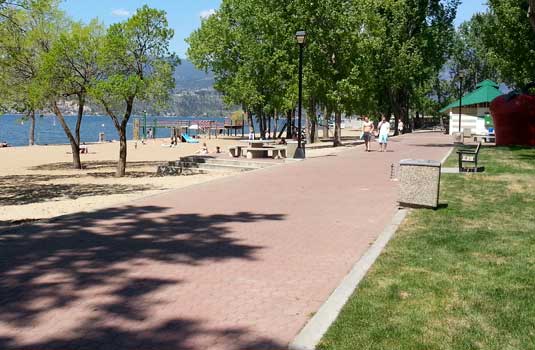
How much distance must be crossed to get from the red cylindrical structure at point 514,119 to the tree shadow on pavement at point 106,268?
2033 cm

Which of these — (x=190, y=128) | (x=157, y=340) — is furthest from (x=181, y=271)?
(x=190, y=128)

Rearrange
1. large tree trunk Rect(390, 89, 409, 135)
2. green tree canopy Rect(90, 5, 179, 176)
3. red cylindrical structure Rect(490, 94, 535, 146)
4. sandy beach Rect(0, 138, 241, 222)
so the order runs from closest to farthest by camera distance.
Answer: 1. sandy beach Rect(0, 138, 241, 222)
2. green tree canopy Rect(90, 5, 179, 176)
3. red cylindrical structure Rect(490, 94, 535, 146)
4. large tree trunk Rect(390, 89, 409, 135)

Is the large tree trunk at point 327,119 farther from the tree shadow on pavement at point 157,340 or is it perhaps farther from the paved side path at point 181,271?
the tree shadow on pavement at point 157,340

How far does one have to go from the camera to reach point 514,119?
26750 millimetres

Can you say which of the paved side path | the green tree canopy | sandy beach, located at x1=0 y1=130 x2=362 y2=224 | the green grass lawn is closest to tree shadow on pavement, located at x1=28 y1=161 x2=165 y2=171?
sandy beach, located at x1=0 y1=130 x2=362 y2=224

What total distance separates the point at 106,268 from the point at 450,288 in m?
3.70

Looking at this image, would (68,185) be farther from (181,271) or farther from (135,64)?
(181,271)

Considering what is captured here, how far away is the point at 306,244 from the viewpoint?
738cm

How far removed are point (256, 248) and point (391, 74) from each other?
38.0m

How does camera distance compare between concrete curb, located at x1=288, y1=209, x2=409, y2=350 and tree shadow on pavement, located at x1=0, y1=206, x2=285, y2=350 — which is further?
tree shadow on pavement, located at x1=0, y1=206, x2=285, y2=350

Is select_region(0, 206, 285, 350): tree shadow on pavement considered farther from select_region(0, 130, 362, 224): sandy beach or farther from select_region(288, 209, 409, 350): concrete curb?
Answer: select_region(0, 130, 362, 224): sandy beach

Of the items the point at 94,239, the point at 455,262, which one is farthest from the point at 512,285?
the point at 94,239

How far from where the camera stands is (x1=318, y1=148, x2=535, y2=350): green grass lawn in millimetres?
4215

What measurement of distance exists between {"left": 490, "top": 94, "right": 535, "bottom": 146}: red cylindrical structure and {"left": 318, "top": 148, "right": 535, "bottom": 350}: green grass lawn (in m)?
18.2
